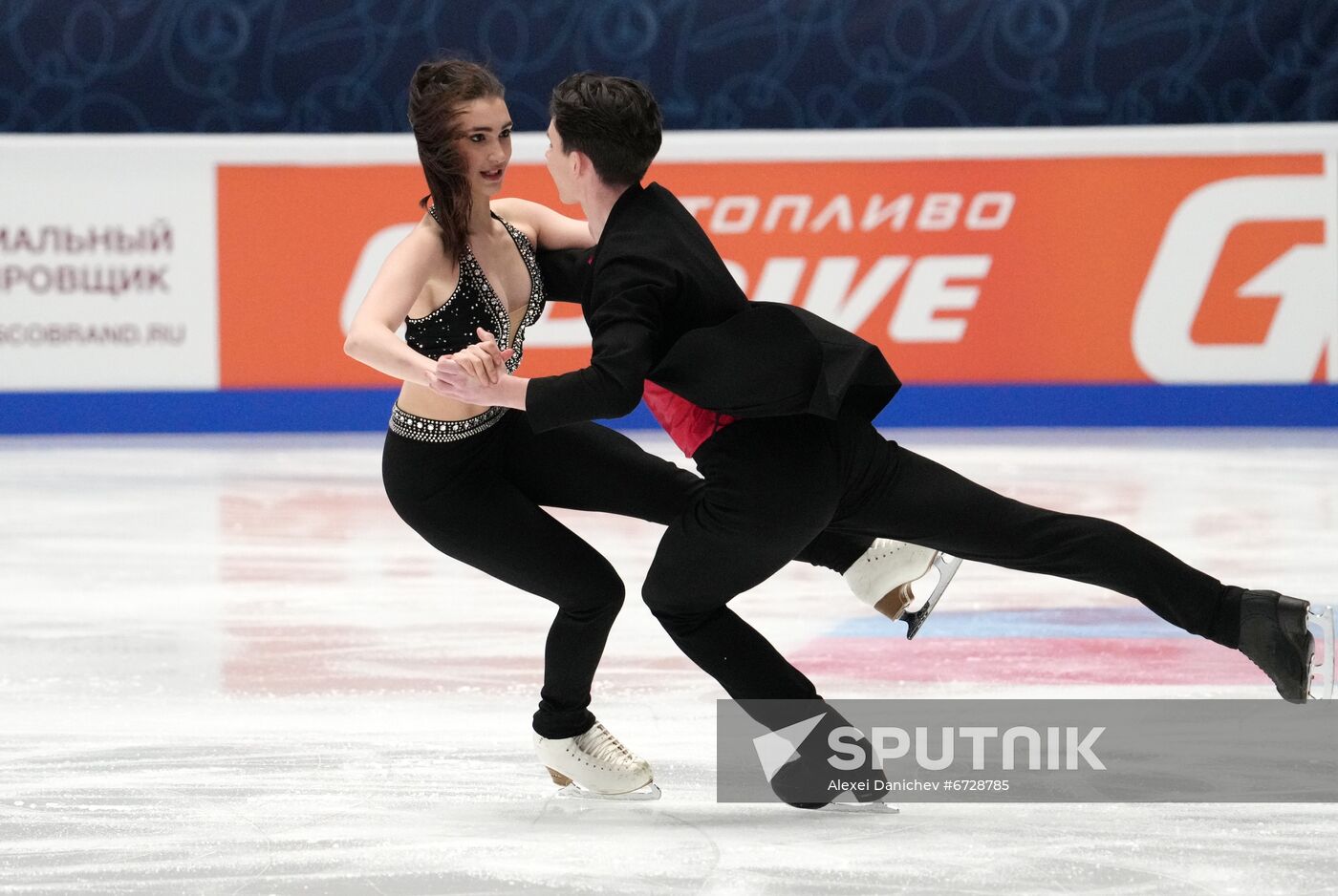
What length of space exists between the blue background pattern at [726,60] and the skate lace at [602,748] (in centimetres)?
611

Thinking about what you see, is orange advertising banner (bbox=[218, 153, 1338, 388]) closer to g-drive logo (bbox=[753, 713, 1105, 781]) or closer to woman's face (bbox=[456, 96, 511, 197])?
g-drive logo (bbox=[753, 713, 1105, 781])

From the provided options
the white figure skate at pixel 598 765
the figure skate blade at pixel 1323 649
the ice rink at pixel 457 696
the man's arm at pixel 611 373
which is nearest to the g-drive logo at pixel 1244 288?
the ice rink at pixel 457 696

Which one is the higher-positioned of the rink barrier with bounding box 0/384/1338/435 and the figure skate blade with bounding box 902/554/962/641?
the figure skate blade with bounding box 902/554/962/641

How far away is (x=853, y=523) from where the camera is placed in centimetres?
248

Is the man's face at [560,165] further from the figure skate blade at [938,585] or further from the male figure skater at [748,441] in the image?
the figure skate blade at [938,585]

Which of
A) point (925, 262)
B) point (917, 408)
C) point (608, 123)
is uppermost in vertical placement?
point (608, 123)

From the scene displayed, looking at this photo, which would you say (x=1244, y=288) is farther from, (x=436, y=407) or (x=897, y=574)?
(x=436, y=407)

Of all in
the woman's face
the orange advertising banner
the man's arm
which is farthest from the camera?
the orange advertising banner

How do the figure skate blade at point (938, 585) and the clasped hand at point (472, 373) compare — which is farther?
the figure skate blade at point (938, 585)

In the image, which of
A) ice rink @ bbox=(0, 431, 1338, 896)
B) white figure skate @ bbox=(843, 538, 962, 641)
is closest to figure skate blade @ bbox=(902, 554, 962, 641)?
white figure skate @ bbox=(843, 538, 962, 641)

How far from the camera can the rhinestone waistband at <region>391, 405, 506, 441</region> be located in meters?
2.59

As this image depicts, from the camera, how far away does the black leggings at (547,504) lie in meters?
2.58

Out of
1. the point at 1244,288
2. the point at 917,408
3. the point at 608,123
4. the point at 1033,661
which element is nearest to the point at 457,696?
the point at 1033,661

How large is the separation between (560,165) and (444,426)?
17.7 inches
